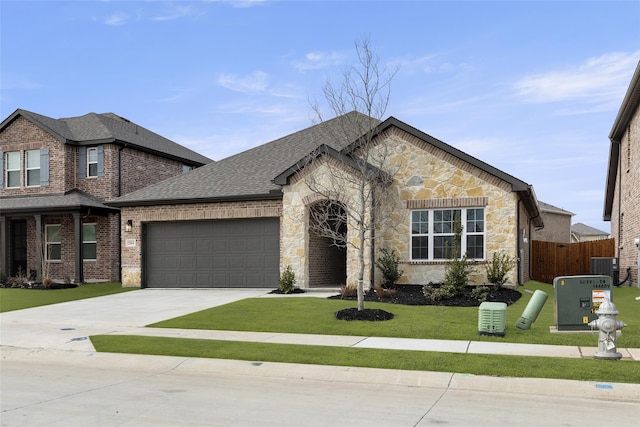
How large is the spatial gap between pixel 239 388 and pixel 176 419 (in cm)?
179

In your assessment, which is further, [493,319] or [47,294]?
[47,294]

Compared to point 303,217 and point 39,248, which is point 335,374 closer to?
point 303,217

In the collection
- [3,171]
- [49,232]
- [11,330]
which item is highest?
[3,171]

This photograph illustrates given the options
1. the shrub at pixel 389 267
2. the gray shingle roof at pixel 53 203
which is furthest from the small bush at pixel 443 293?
the gray shingle roof at pixel 53 203

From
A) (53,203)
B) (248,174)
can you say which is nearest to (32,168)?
(53,203)

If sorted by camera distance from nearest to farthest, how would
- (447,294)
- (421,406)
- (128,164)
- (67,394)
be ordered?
(421,406) → (67,394) → (447,294) → (128,164)

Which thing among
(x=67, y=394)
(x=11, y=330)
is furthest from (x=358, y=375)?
(x=11, y=330)

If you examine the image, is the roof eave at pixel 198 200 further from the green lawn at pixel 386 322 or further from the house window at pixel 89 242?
the green lawn at pixel 386 322

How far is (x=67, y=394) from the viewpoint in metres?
7.70

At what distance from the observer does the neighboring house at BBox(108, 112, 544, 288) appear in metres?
18.6

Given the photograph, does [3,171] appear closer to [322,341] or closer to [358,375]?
[322,341]

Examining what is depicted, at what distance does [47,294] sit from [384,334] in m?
15.1

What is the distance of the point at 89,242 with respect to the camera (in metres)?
26.7

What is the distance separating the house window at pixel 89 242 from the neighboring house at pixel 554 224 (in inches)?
1176
